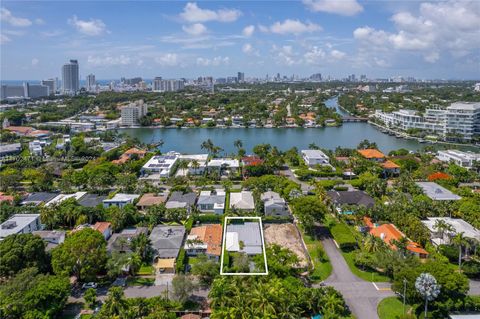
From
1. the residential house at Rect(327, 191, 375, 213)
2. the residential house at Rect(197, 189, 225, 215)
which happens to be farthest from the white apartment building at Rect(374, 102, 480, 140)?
the residential house at Rect(197, 189, 225, 215)

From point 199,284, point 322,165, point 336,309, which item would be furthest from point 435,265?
point 322,165

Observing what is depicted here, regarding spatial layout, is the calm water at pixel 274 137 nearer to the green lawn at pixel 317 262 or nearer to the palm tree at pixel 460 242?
the green lawn at pixel 317 262

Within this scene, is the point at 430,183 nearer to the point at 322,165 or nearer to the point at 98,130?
the point at 322,165

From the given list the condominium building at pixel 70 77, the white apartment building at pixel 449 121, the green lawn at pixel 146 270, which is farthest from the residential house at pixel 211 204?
the condominium building at pixel 70 77

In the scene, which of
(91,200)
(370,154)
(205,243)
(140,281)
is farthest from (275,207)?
(370,154)

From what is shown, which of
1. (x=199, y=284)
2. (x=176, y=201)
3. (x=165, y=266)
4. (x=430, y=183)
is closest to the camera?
(x=199, y=284)

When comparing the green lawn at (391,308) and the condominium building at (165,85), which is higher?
the condominium building at (165,85)

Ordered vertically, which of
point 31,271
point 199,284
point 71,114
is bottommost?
point 199,284
